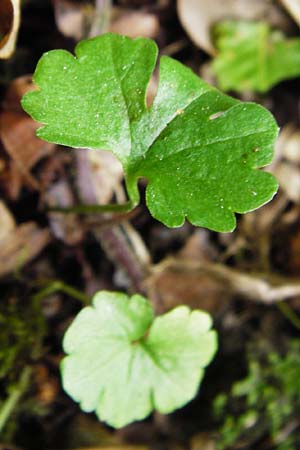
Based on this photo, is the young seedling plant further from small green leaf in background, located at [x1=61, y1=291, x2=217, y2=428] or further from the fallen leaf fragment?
the fallen leaf fragment

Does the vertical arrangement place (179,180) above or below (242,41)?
above

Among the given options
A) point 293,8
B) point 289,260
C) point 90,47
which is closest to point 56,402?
point 289,260

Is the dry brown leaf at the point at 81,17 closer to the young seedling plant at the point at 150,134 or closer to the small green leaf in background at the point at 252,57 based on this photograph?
the small green leaf in background at the point at 252,57

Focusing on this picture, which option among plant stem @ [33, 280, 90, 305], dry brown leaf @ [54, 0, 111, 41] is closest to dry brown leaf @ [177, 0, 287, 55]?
dry brown leaf @ [54, 0, 111, 41]

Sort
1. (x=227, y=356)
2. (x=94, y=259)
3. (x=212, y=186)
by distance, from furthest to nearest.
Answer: (x=227, y=356) < (x=94, y=259) < (x=212, y=186)

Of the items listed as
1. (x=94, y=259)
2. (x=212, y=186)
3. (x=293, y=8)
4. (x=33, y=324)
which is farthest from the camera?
(x=293, y=8)

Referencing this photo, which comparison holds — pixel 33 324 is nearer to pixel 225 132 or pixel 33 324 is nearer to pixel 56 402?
pixel 56 402
